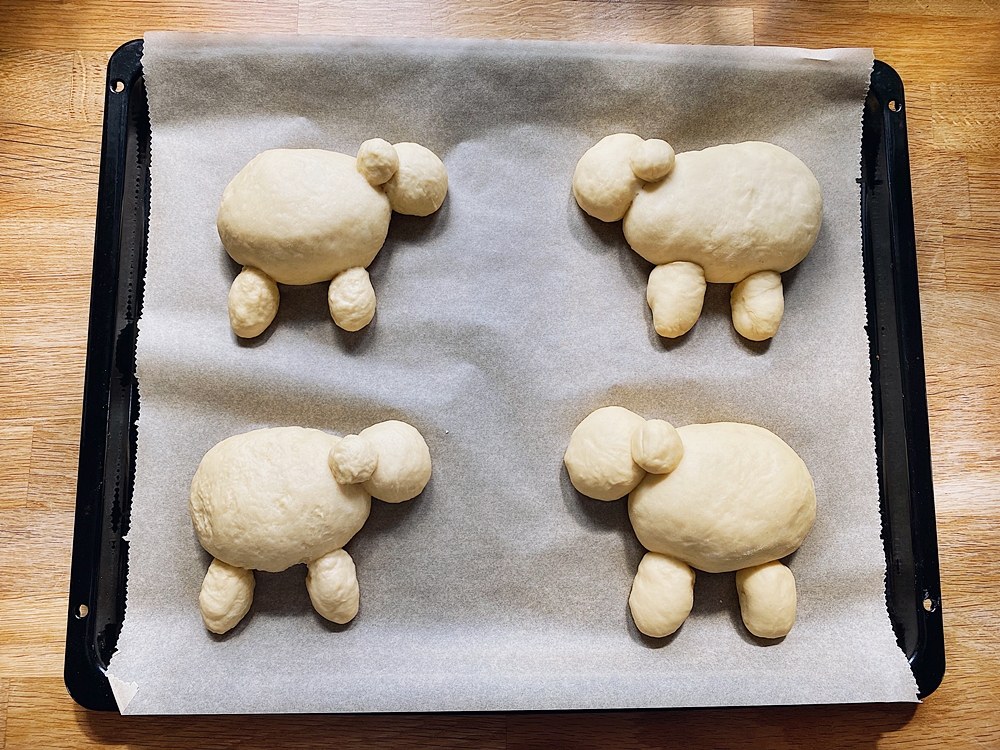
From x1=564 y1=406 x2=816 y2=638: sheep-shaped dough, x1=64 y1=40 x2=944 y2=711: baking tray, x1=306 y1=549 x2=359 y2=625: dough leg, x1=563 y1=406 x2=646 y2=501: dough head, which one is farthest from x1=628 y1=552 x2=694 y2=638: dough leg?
x1=306 y1=549 x2=359 y2=625: dough leg

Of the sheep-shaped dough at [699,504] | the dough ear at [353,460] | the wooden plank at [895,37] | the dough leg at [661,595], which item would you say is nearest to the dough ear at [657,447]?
the sheep-shaped dough at [699,504]

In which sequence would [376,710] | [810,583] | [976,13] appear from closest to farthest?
[376,710]
[810,583]
[976,13]

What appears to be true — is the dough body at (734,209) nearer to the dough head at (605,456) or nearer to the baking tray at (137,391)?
the baking tray at (137,391)

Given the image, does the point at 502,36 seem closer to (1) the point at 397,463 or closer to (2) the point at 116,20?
(2) the point at 116,20

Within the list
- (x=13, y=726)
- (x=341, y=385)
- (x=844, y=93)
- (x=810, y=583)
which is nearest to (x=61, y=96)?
(x=341, y=385)

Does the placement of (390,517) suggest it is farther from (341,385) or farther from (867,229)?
(867,229)

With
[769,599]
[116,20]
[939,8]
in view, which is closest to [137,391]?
[116,20]
